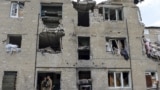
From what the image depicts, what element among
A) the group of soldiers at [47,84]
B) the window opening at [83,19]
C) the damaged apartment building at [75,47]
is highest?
the window opening at [83,19]

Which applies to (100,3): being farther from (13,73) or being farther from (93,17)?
(13,73)

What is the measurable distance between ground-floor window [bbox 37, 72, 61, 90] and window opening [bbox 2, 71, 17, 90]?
6.67 feet

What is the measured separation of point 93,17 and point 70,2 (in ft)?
8.15

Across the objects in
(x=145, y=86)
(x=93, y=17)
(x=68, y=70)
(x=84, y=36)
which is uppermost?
(x=93, y=17)

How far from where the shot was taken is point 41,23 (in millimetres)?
21391

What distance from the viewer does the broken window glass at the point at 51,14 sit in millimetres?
21781

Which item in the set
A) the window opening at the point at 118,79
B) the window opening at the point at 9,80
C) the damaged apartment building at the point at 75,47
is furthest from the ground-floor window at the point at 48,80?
the window opening at the point at 118,79

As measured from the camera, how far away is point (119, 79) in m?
20.7

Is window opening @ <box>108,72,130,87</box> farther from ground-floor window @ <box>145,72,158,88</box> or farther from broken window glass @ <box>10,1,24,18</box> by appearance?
broken window glass @ <box>10,1,24,18</box>

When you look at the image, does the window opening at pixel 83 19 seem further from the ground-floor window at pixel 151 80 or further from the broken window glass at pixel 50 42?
the ground-floor window at pixel 151 80

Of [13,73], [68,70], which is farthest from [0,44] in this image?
[68,70]

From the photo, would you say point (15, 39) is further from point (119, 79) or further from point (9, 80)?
point (119, 79)

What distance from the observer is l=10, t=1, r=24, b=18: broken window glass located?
21.7 meters

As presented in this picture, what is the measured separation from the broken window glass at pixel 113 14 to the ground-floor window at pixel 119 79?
5.28 meters
